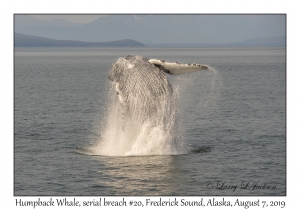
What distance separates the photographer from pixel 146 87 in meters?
20.8

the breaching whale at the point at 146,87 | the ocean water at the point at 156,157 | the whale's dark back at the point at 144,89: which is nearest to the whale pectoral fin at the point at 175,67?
the breaching whale at the point at 146,87

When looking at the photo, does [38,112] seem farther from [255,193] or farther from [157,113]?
[255,193]

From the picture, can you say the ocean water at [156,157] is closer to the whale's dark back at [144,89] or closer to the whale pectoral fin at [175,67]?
the whale pectoral fin at [175,67]

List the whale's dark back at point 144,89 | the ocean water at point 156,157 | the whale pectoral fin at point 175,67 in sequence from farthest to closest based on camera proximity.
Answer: the whale pectoral fin at point 175,67
the whale's dark back at point 144,89
the ocean water at point 156,157

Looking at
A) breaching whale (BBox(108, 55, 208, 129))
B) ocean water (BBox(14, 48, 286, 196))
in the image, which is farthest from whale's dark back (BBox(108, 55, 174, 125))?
ocean water (BBox(14, 48, 286, 196))

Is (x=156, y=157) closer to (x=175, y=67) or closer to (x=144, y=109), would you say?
(x=144, y=109)

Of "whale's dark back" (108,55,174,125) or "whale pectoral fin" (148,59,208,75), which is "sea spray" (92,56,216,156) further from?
"whale pectoral fin" (148,59,208,75)

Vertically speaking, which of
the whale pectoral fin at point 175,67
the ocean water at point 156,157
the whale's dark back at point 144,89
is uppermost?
the whale pectoral fin at point 175,67

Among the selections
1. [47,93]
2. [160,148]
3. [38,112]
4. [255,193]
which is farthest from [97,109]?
[255,193]

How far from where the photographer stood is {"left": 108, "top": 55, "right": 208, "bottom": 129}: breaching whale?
20.8 m

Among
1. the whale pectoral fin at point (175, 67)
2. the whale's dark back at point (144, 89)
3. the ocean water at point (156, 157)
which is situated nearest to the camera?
the ocean water at point (156, 157)

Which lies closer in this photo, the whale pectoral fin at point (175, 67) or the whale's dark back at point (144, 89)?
the whale's dark back at point (144, 89)

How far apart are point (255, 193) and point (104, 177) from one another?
505 centimetres

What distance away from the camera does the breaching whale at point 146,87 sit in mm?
20844
